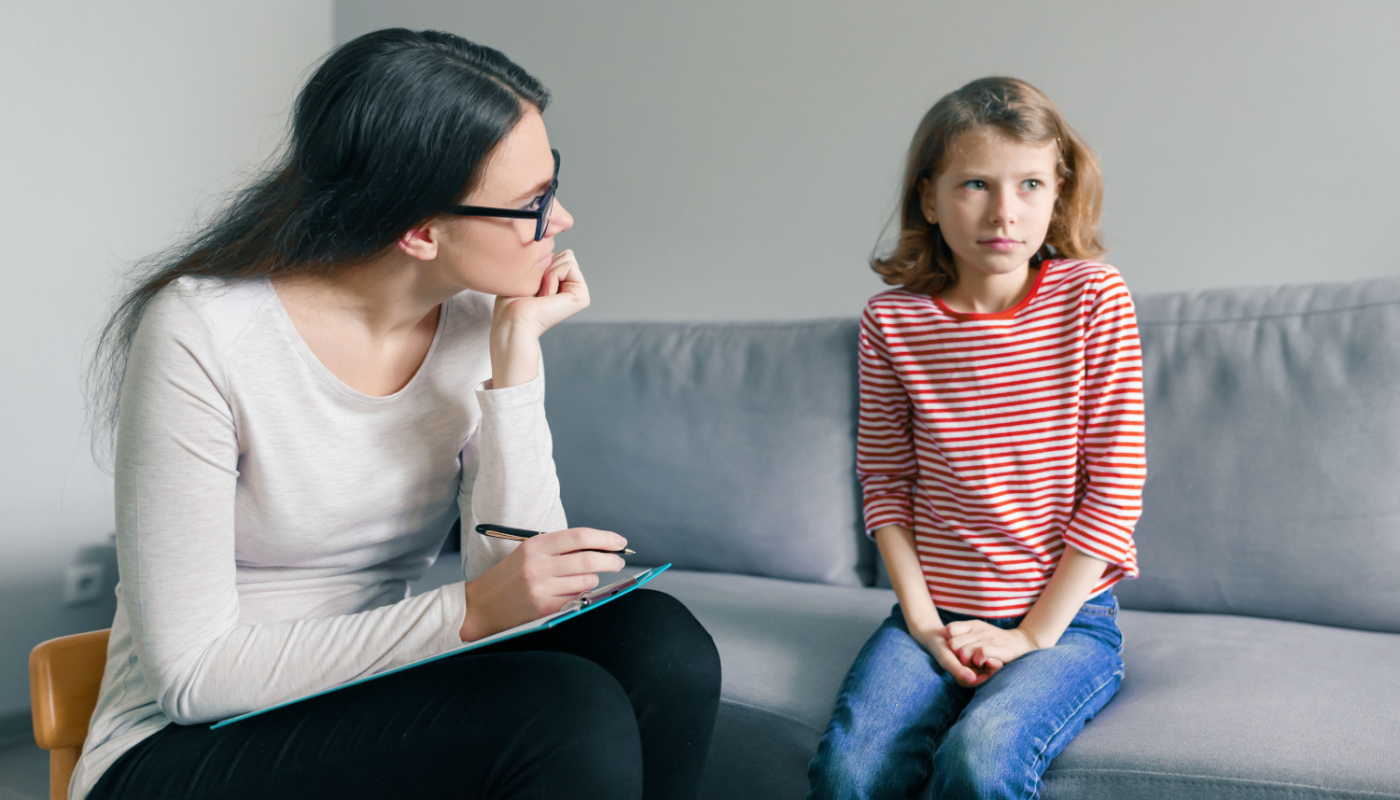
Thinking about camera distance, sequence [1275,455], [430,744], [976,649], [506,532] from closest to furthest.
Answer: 1. [430,744]
2. [506,532]
3. [976,649]
4. [1275,455]

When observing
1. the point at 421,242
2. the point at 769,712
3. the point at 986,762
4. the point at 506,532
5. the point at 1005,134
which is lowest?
the point at 769,712

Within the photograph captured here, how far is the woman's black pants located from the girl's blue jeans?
0.29 metres

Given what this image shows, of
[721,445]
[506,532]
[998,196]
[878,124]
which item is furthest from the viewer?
[878,124]

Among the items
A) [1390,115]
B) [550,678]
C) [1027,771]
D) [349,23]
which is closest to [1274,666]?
[1027,771]

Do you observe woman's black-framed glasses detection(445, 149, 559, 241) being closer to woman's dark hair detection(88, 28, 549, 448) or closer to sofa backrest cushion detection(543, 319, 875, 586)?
woman's dark hair detection(88, 28, 549, 448)

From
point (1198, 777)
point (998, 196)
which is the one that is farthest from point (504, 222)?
point (1198, 777)

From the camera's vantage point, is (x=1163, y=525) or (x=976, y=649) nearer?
(x=976, y=649)

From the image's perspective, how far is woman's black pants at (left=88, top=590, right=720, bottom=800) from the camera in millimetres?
762

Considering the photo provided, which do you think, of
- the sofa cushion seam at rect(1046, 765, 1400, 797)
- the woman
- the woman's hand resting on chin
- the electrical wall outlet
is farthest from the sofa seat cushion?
the electrical wall outlet

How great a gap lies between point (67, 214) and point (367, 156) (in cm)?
145

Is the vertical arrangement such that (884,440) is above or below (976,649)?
above

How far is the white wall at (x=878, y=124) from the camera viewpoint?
1631mm

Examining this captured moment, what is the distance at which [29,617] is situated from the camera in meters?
1.92

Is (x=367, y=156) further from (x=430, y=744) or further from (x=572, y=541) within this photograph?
(x=430, y=744)
